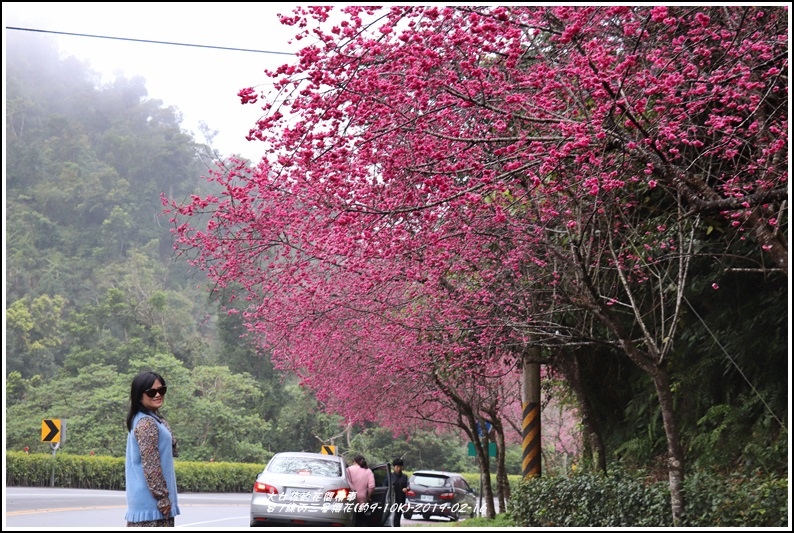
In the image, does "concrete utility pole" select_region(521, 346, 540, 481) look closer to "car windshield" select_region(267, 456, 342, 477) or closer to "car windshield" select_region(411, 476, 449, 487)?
"car windshield" select_region(267, 456, 342, 477)

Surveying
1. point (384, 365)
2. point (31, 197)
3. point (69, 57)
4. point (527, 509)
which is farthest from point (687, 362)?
point (69, 57)

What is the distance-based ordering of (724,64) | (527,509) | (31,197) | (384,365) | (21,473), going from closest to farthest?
(724,64) → (527,509) → (384,365) → (21,473) → (31,197)

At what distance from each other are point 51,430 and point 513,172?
24.6 m

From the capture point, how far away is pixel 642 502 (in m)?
11.2

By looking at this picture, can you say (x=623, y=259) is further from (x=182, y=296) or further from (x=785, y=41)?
(x=182, y=296)

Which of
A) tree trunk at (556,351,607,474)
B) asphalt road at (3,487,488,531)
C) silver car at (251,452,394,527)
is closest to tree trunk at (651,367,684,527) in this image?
tree trunk at (556,351,607,474)

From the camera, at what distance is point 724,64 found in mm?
7121

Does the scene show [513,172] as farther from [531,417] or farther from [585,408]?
[531,417]

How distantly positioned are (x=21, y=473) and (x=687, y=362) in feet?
99.6

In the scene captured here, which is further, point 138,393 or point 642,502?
point 642,502

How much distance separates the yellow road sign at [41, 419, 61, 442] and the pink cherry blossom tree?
43.9 feet

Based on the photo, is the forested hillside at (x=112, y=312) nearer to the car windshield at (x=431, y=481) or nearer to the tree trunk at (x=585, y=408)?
the car windshield at (x=431, y=481)

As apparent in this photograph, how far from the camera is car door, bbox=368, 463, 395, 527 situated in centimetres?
1477

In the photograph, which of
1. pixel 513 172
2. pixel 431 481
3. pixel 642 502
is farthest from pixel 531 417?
pixel 431 481
